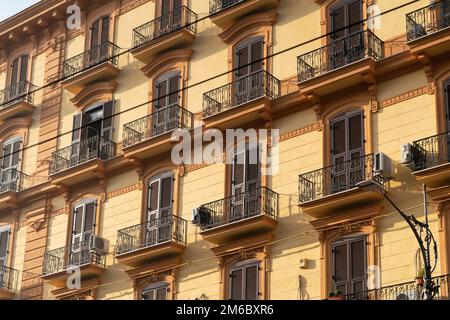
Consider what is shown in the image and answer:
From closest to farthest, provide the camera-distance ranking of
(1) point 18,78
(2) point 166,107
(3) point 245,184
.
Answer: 1. (3) point 245,184
2. (2) point 166,107
3. (1) point 18,78

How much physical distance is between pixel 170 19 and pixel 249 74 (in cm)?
440

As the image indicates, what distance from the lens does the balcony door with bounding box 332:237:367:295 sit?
2531cm

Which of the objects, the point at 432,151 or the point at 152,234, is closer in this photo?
the point at 432,151

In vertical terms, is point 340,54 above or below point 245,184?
above

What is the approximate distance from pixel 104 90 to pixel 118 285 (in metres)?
6.94

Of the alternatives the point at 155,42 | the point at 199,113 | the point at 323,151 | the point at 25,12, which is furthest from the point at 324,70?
the point at 25,12

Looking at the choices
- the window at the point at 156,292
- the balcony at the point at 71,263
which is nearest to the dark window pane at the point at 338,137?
the window at the point at 156,292

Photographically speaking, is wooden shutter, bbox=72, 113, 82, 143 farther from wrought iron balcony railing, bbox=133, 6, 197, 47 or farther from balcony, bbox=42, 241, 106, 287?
balcony, bbox=42, 241, 106, 287

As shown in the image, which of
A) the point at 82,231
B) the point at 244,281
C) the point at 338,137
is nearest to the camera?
the point at 338,137

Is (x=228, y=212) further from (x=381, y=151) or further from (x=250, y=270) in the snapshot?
(x=381, y=151)

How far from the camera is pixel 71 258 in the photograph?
104 ft

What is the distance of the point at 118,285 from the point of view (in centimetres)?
3047

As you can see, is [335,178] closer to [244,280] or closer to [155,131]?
[244,280]

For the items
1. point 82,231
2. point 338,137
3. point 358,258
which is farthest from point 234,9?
point 358,258
